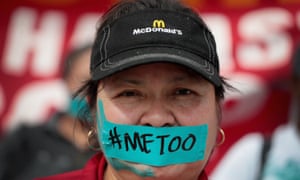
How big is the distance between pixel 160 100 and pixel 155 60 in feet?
0.31

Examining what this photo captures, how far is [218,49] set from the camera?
3.73 m

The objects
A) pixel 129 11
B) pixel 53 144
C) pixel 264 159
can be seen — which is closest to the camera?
pixel 129 11

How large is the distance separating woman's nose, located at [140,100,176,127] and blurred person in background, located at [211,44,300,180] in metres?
1.48

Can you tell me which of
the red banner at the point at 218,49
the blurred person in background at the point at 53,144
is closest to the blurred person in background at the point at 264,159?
the red banner at the point at 218,49

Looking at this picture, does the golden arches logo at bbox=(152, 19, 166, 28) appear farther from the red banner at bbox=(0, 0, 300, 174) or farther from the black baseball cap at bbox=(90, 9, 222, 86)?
the red banner at bbox=(0, 0, 300, 174)

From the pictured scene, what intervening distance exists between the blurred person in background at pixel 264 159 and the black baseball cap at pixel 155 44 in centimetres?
137

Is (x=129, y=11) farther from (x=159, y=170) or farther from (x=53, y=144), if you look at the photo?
(x=53, y=144)

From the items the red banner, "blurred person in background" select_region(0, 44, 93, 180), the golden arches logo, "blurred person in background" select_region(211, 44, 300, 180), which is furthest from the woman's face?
the red banner

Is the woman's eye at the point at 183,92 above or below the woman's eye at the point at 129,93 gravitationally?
below

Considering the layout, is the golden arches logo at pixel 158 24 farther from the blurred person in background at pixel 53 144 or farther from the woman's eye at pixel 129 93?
the blurred person in background at pixel 53 144

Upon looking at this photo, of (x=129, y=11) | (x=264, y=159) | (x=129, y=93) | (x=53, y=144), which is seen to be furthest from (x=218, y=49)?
(x=129, y=93)

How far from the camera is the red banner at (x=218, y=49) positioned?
3.71 meters

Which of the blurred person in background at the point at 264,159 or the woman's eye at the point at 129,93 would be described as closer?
the woman's eye at the point at 129,93

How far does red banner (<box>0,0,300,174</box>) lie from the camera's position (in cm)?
371
